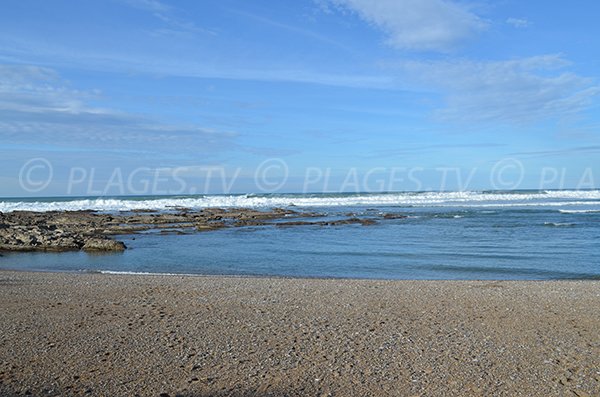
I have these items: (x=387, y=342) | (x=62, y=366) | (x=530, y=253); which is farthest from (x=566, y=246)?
(x=62, y=366)

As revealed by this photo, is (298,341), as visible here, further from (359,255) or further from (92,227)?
(92,227)

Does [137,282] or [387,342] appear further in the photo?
[137,282]

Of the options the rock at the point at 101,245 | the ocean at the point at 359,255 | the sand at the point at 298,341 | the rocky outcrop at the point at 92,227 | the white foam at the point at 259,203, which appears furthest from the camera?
the white foam at the point at 259,203

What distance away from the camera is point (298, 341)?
22.5 feet

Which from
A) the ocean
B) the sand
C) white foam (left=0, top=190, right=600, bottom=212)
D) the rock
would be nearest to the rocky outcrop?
the rock

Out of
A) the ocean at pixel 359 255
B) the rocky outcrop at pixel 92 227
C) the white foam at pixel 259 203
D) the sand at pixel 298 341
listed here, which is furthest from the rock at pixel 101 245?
the white foam at pixel 259 203

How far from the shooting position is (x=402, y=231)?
2858cm

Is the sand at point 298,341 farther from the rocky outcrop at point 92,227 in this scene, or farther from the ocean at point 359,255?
the rocky outcrop at point 92,227

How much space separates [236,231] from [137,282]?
17774mm

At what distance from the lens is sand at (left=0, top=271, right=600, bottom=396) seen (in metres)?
5.35

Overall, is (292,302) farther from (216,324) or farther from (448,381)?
(448,381)

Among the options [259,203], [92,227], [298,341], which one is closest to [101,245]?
[92,227]

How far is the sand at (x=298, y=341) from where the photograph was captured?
17.6ft

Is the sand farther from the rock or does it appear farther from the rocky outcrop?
the rocky outcrop
